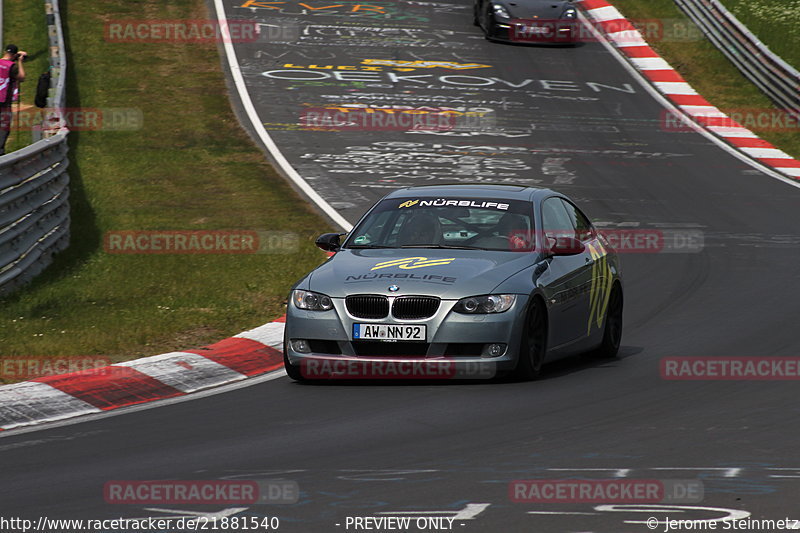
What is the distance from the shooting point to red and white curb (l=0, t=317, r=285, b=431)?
8.91 metres

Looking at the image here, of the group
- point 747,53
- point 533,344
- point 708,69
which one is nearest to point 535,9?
point 708,69

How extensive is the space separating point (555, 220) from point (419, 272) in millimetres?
1812

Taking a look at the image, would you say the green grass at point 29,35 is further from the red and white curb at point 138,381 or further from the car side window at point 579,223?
the car side window at point 579,223

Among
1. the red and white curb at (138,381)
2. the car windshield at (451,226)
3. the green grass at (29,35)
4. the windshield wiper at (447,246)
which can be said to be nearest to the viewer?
the red and white curb at (138,381)

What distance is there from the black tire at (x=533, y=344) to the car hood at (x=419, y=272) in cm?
33

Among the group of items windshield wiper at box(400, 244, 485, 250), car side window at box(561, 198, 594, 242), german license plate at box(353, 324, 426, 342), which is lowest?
german license plate at box(353, 324, 426, 342)

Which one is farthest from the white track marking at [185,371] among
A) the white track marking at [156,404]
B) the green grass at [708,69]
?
the green grass at [708,69]

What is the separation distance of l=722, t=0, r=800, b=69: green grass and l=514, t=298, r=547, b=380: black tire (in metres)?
21.1

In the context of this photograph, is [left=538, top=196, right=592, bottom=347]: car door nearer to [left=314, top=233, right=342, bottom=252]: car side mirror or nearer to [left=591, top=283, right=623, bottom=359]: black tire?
[left=591, top=283, right=623, bottom=359]: black tire

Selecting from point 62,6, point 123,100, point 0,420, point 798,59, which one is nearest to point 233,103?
point 123,100

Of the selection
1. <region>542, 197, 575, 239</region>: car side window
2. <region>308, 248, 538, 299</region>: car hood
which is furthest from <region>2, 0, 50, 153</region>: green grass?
<region>308, 248, 538, 299</region>: car hood

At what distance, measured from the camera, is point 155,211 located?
1830 centimetres

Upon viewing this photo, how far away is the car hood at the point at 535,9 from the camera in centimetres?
3132

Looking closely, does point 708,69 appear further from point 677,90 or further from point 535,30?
point 535,30
